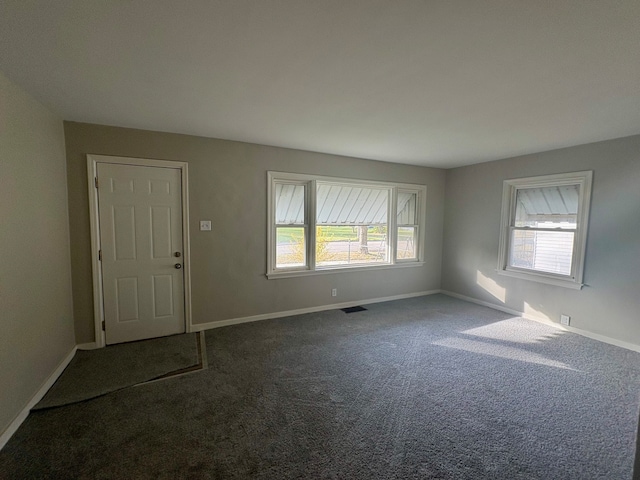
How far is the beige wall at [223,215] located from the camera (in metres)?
3.08

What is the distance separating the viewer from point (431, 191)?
5.44 meters

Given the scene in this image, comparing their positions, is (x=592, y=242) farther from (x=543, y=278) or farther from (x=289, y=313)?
(x=289, y=313)

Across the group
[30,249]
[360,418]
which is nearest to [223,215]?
[30,249]

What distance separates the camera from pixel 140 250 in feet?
A: 11.0

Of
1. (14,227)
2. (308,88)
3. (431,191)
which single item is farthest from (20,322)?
(431,191)

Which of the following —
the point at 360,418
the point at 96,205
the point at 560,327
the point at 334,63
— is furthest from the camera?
the point at 560,327

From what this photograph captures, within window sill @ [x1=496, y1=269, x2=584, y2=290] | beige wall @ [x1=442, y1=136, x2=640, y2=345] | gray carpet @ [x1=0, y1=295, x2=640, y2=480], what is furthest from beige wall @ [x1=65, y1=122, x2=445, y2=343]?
window sill @ [x1=496, y1=269, x2=584, y2=290]

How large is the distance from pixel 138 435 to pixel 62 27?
8.15 ft

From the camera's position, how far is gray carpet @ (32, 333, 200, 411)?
2.38m

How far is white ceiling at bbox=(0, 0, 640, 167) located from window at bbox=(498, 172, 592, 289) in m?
0.95

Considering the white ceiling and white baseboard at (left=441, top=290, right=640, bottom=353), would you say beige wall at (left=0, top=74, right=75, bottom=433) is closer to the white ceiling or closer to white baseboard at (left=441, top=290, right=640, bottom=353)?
the white ceiling

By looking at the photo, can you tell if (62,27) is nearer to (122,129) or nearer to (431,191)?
(122,129)

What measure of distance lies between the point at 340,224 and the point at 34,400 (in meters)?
3.84

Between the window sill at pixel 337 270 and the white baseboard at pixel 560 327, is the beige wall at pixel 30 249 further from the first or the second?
the white baseboard at pixel 560 327
